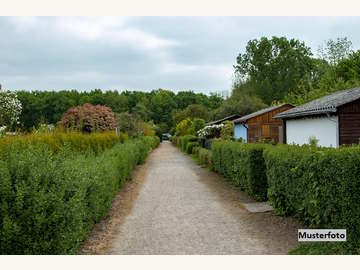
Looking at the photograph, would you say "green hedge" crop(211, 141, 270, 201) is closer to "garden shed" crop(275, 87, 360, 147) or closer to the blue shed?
"garden shed" crop(275, 87, 360, 147)

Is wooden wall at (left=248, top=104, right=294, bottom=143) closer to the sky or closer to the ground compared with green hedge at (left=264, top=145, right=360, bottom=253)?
closer to the sky

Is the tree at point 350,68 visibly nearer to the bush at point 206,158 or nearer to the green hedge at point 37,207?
the bush at point 206,158

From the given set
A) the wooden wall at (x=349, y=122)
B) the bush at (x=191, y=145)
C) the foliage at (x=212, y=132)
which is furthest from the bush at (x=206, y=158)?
the bush at (x=191, y=145)

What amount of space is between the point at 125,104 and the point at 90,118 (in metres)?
53.7

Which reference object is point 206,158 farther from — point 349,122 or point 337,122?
point 349,122

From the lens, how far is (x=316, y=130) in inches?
718

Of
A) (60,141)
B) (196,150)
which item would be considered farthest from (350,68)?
(60,141)

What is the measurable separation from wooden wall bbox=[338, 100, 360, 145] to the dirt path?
17.9 ft

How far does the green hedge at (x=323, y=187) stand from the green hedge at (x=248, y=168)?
8.03 feet

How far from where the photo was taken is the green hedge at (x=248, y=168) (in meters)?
11.5

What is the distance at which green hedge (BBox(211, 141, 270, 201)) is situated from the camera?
37.7ft

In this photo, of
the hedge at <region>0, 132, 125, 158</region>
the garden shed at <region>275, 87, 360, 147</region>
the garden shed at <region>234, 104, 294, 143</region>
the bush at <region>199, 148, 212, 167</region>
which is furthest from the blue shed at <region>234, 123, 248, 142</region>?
the hedge at <region>0, 132, 125, 158</region>

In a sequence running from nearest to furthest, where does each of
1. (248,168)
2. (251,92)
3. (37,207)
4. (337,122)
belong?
(37,207)
(248,168)
(337,122)
(251,92)

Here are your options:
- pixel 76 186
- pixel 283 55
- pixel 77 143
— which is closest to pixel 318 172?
pixel 76 186
